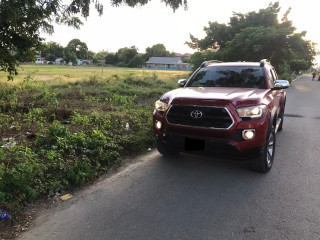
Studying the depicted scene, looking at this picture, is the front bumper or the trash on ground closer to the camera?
the trash on ground

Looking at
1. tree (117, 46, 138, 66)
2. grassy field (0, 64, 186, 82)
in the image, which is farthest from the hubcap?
tree (117, 46, 138, 66)

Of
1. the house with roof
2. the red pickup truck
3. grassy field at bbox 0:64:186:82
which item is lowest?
the house with roof

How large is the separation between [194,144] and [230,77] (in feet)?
6.25

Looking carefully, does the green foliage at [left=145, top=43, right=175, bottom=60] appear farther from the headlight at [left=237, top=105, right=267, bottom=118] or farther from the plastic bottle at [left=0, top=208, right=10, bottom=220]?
the plastic bottle at [left=0, top=208, right=10, bottom=220]

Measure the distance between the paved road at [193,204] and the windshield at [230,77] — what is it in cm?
142

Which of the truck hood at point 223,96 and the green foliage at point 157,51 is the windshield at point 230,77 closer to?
the truck hood at point 223,96

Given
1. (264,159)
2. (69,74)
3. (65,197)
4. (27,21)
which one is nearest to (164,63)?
(69,74)

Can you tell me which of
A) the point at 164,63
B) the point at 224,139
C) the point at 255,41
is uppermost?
the point at 255,41

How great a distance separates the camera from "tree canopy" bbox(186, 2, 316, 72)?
974 inches

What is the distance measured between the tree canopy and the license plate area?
22373mm

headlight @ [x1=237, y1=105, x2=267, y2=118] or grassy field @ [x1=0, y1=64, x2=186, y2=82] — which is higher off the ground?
headlight @ [x1=237, y1=105, x2=267, y2=118]

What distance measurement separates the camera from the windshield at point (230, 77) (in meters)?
5.47

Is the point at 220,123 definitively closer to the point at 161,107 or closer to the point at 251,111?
the point at 251,111

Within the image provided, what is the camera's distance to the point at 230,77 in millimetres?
5688
